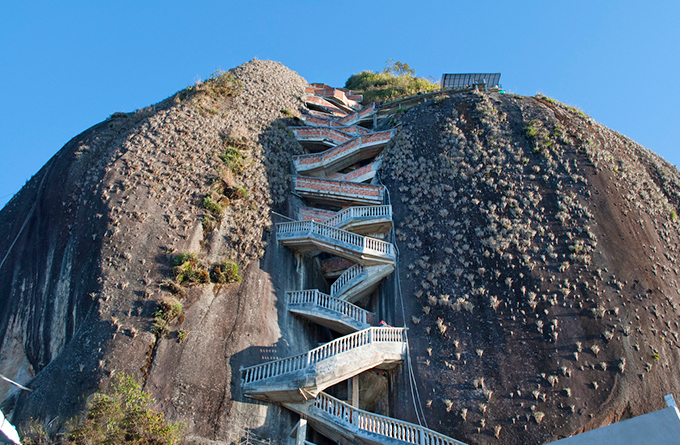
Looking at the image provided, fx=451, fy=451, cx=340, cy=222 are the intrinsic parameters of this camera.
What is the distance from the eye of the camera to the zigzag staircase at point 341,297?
48.0ft

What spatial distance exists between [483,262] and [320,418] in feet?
29.2

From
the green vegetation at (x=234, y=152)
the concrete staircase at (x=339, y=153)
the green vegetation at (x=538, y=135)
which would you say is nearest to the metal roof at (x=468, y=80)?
the green vegetation at (x=538, y=135)

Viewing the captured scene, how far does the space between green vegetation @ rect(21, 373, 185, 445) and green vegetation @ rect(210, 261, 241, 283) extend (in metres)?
5.43

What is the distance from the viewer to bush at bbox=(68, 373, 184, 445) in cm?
1134

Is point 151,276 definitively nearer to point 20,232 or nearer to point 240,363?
point 240,363

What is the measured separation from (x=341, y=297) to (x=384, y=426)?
6.70m

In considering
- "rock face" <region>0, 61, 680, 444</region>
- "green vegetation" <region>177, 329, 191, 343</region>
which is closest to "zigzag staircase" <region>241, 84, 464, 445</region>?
"rock face" <region>0, 61, 680, 444</region>

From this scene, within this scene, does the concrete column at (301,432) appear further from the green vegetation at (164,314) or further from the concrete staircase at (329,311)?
the green vegetation at (164,314)

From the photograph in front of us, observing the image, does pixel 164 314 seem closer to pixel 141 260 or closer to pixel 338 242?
pixel 141 260

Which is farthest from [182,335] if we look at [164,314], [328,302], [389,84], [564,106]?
[389,84]

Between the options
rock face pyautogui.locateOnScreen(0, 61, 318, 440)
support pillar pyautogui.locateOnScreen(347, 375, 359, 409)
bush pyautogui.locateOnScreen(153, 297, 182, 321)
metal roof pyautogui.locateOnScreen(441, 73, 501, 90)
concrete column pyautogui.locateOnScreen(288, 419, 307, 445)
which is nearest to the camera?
concrete column pyautogui.locateOnScreen(288, 419, 307, 445)

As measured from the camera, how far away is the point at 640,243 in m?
18.7

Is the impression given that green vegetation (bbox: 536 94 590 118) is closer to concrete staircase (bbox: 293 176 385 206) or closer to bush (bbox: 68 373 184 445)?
concrete staircase (bbox: 293 176 385 206)

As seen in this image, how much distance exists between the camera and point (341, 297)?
19984 mm
